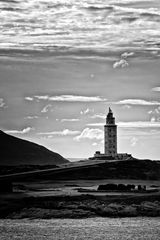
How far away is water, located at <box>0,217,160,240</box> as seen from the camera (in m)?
72.0

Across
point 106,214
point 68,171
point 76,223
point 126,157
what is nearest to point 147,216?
point 106,214

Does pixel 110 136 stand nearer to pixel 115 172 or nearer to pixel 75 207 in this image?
pixel 115 172

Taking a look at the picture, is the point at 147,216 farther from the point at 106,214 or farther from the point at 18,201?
the point at 18,201

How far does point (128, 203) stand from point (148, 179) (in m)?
63.6

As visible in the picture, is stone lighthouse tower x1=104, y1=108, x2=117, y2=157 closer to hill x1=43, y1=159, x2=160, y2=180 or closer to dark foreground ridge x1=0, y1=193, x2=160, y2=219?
hill x1=43, y1=159, x2=160, y2=180

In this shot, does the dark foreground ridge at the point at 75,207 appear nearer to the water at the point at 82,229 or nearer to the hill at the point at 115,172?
the water at the point at 82,229

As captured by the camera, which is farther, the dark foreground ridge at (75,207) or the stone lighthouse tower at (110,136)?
the stone lighthouse tower at (110,136)

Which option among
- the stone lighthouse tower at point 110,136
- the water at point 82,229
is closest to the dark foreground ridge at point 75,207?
the water at point 82,229

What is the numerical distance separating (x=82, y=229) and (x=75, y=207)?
11.2 meters

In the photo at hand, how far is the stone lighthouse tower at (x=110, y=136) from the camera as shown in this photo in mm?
185750

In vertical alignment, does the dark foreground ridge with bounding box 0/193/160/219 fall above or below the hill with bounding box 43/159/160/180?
below

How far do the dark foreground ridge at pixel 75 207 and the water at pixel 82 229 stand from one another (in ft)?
7.15

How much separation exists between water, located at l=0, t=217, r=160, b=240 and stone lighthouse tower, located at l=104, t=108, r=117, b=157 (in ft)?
337

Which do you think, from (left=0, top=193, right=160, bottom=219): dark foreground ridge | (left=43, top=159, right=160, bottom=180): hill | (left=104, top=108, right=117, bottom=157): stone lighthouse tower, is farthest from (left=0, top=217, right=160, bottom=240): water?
(left=104, top=108, right=117, bottom=157): stone lighthouse tower
